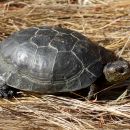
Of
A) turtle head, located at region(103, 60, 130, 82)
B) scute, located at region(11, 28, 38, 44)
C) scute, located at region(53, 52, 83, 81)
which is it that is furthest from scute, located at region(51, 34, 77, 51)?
turtle head, located at region(103, 60, 130, 82)

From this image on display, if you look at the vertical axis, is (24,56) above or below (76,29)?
below

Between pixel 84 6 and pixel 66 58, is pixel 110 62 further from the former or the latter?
pixel 84 6

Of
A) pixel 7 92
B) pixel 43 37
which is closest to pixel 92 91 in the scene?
pixel 43 37

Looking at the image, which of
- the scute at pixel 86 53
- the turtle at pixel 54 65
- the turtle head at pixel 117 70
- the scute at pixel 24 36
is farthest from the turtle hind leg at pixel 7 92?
the turtle head at pixel 117 70

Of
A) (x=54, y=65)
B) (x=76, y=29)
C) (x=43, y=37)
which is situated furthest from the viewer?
(x=76, y=29)

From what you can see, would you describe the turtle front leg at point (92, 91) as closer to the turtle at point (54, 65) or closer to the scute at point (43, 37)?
the turtle at point (54, 65)

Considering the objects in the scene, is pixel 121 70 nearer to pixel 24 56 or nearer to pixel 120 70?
pixel 120 70

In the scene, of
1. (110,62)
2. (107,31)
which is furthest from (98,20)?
(110,62)
